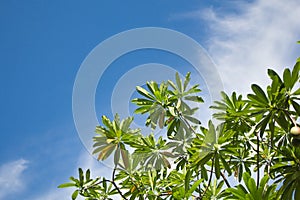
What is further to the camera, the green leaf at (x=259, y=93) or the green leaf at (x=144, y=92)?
the green leaf at (x=144, y=92)

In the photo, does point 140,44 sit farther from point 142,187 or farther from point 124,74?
point 142,187

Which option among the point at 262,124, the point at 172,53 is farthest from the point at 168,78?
the point at 262,124

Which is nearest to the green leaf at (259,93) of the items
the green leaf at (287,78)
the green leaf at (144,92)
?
the green leaf at (287,78)

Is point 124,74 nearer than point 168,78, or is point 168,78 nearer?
point 124,74

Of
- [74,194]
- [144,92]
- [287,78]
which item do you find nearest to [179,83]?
[144,92]

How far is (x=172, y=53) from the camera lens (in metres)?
3.12

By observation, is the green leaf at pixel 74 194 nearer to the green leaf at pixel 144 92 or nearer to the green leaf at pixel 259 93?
the green leaf at pixel 144 92

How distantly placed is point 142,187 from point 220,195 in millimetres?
781

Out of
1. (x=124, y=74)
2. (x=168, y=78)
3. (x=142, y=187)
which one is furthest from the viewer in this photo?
(x=142, y=187)

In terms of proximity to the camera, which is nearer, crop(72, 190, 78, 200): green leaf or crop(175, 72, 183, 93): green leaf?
crop(175, 72, 183, 93): green leaf

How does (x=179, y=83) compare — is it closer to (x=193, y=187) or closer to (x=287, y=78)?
(x=193, y=187)

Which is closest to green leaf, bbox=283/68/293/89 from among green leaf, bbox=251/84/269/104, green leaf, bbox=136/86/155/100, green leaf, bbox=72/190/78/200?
green leaf, bbox=251/84/269/104

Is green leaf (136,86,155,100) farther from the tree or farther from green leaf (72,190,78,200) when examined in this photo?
green leaf (72,190,78,200)

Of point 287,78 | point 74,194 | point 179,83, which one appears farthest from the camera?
point 74,194
